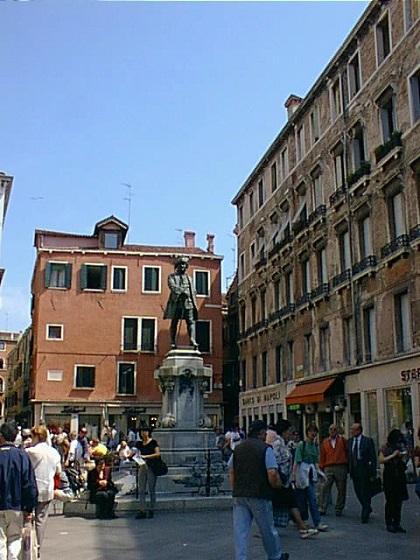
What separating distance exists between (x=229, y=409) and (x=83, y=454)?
26.4 meters

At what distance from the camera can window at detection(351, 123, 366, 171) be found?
974 inches

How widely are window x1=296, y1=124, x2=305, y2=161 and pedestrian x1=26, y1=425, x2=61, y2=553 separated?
23.6m

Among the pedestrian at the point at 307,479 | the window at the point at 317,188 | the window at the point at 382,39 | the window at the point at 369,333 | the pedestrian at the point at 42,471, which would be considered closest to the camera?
the pedestrian at the point at 42,471

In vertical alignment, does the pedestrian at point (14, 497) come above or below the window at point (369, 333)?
below

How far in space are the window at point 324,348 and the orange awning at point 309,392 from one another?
70 cm

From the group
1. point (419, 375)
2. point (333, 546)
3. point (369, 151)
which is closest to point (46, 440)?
point (333, 546)

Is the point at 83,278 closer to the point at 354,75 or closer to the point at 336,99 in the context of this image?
the point at 336,99

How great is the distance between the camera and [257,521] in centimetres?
747

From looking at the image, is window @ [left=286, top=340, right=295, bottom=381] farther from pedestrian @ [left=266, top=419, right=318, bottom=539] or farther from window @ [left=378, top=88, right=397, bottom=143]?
pedestrian @ [left=266, top=419, right=318, bottom=539]

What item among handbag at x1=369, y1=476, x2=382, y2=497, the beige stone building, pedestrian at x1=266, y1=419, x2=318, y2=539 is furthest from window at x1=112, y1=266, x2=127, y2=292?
pedestrian at x1=266, y1=419, x2=318, y2=539

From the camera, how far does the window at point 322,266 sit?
90.3 ft

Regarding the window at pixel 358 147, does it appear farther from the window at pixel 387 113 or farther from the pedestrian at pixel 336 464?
the pedestrian at pixel 336 464

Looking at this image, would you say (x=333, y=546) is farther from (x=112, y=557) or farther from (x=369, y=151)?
(x=369, y=151)

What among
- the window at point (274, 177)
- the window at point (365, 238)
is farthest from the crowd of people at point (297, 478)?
the window at point (274, 177)
